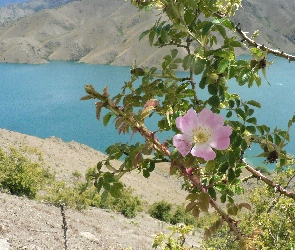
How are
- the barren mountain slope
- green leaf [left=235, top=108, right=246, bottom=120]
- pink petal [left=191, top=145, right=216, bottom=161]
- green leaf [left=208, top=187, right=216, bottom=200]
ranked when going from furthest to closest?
1. the barren mountain slope
2. green leaf [left=235, top=108, right=246, bottom=120]
3. green leaf [left=208, top=187, right=216, bottom=200]
4. pink petal [left=191, top=145, right=216, bottom=161]

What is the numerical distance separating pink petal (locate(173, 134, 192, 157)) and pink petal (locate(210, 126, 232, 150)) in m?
0.06

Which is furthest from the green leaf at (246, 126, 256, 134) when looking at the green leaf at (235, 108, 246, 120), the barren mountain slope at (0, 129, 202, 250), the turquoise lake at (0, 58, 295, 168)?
the turquoise lake at (0, 58, 295, 168)

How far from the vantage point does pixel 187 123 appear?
72 centimetres

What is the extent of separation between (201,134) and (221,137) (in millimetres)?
51

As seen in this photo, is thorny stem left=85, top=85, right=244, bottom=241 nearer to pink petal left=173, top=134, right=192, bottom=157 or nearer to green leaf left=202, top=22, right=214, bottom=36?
pink petal left=173, top=134, right=192, bottom=157

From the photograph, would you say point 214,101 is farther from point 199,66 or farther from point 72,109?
point 72,109

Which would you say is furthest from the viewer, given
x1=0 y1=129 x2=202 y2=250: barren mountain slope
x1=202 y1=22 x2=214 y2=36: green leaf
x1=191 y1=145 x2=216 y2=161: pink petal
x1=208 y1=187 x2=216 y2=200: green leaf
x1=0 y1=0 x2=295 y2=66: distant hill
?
x1=0 y1=0 x2=295 y2=66: distant hill

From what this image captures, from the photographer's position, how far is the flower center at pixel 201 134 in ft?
2.31

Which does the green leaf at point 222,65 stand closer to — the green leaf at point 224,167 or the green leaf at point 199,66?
the green leaf at point 199,66

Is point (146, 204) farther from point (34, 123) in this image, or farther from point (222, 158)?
point (34, 123)

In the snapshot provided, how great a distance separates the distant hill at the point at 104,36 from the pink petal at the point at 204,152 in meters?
92.8

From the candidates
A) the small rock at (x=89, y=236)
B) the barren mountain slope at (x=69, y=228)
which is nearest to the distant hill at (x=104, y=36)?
the barren mountain slope at (x=69, y=228)

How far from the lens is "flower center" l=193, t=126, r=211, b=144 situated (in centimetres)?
70

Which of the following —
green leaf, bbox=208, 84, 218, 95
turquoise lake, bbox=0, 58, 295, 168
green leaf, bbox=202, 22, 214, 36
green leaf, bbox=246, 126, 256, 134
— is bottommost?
turquoise lake, bbox=0, 58, 295, 168
